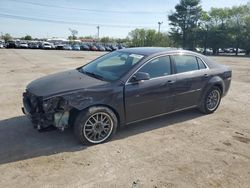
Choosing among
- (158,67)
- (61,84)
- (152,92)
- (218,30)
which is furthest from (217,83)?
(218,30)

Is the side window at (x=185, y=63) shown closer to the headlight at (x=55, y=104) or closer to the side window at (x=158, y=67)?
the side window at (x=158, y=67)

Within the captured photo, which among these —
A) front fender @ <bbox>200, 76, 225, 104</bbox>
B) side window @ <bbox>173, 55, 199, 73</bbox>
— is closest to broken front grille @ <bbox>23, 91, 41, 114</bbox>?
side window @ <bbox>173, 55, 199, 73</bbox>

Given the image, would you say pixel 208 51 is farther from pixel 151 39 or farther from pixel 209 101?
pixel 209 101

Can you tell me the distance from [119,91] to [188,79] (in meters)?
1.72

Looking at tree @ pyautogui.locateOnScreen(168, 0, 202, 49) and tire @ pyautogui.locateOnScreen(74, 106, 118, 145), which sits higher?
tree @ pyautogui.locateOnScreen(168, 0, 202, 49)

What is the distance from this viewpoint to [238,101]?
7.28 meters

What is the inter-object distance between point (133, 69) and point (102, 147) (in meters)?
1.46

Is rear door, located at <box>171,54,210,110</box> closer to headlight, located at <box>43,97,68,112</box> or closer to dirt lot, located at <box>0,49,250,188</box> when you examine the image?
dirt lot, located at <box>0,49,250,188</box>

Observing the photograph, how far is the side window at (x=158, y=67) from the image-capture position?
477cm

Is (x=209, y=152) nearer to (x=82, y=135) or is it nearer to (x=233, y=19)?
(x=82, y=135)

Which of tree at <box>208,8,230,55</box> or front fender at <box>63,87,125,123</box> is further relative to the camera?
tree at <box>208,8,230,55</box>

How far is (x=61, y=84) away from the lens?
4.28 m

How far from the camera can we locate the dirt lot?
3289 millimetres

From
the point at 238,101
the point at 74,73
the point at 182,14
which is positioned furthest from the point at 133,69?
the point at 182,14
